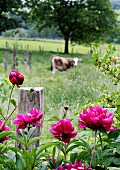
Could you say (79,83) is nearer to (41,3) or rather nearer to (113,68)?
(113,68)

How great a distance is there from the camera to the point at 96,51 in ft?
9.14

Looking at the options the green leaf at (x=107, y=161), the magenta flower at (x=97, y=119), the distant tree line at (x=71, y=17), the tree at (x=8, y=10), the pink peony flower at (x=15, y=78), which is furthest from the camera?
the distant tree line at (x=71, y=17)

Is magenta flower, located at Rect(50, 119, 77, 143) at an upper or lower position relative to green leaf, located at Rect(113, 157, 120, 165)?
upper

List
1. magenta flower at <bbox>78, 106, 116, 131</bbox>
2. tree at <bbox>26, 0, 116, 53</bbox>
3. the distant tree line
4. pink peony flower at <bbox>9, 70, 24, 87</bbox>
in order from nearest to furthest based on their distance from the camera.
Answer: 1. magenta flower at <bbox>78, 106, 116, 131</bbox>
2. pink peony flower at <bbox>9, 70, 24, 87</bbox>
3. the distant tree line
4. tree at <bbox>26, 0, 116, 53</bbox>

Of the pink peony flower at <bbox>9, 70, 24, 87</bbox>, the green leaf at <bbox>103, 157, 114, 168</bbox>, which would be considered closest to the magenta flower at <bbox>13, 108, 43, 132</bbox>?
the pink peony flower at <bbox>9, 70, 24, 87</bbox>

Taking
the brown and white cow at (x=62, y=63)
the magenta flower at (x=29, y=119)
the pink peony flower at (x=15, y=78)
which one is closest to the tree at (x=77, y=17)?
the brown and white cow at (x=62, y=63)

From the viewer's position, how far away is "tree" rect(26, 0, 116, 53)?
3916cm

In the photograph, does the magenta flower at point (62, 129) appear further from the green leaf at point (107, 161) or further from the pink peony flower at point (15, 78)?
the pink peony flower at point (15, 78)

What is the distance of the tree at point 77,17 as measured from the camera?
39156mm

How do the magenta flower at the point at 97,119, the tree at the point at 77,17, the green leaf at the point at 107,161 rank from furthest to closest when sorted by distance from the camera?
the tree at the point at 77,17
the green leaf at the point at 107,161
the magenta flower at the point at 97,119

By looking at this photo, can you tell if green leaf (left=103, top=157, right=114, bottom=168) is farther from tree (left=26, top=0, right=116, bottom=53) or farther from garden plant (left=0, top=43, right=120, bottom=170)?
tree (left=26, top=0, right=116, bottom=53)

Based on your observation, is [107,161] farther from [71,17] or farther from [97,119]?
[71,17]

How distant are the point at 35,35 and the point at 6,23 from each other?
40248mm

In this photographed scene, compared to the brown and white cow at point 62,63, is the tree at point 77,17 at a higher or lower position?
higher
